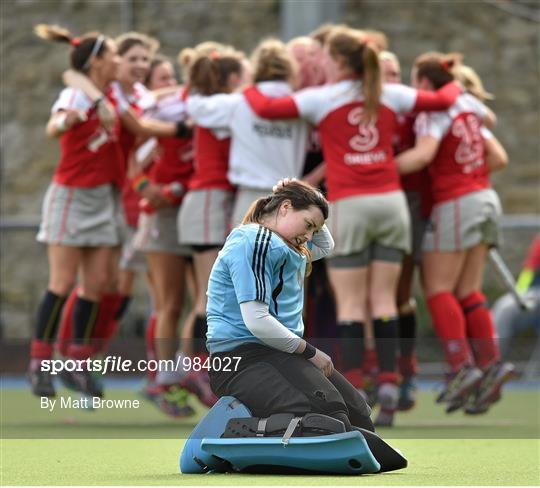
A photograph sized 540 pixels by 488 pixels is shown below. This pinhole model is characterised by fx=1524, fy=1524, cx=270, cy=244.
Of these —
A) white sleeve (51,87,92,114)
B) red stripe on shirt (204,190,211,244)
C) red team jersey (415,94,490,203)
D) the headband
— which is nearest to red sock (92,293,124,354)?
red stripe on shirt (204,190,211,244)

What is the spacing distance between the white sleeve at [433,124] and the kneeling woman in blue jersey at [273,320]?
262cm

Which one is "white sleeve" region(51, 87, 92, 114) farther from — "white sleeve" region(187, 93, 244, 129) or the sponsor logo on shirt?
the sponsor logo on shirt

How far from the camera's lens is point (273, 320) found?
171 inches

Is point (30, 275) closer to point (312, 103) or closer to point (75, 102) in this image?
point (75, 102)

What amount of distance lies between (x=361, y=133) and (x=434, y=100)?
16.4 inches

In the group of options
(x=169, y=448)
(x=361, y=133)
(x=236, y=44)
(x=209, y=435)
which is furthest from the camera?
(x=236, y=44)

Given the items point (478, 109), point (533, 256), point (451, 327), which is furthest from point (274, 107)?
point (533, 256)

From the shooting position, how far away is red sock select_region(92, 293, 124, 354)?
7676 millimetres

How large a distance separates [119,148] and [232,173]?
25.1 inches

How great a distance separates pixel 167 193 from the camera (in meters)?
7.40

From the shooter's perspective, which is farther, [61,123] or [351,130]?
[61,123]

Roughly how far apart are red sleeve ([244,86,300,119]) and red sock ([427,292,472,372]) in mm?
1137

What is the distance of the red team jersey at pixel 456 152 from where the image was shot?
7.18 metres

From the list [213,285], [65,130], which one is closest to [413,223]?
[65,130]
